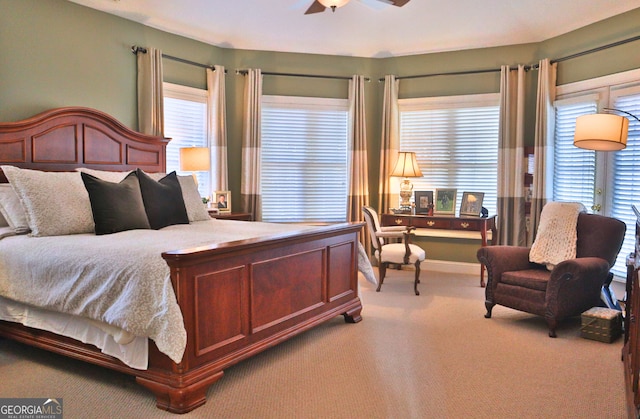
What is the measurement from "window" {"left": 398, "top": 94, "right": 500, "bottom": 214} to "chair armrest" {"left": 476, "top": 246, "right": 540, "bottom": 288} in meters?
1.78

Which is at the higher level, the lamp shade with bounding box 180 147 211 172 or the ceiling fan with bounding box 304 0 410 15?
the ceiling fan with bounding box 304 0 410 15

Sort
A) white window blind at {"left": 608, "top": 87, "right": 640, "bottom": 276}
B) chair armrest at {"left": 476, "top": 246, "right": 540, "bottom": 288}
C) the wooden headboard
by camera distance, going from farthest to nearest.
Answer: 1. white window blind at {"left": 608, "top": 87, "right": 640, "bottom": 276}
2. chair armrest at {"left": 476, "top": 246, "right": 540, "bottom": 288}
3. the wooden headboard

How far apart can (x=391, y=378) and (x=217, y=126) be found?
3.90m

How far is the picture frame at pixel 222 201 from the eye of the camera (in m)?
5.69

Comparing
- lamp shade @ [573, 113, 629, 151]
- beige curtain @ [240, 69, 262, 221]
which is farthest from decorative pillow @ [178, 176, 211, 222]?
lamp shade @ [573, 113, 629, 151]

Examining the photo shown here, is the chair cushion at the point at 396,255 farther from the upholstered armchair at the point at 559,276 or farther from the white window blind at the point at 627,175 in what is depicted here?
the white window blind at the point at 627,175

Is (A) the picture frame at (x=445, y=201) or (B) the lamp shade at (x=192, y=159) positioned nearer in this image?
(B) the lamp shade at (x=192, y=159)

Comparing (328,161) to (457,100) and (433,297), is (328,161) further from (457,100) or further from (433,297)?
(433,297)

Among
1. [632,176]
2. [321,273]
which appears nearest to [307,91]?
[321,273]

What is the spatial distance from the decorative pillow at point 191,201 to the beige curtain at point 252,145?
1.57 m

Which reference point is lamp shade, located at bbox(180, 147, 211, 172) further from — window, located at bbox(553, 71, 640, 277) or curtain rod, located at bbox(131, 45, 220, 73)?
window, located at bbox(553, 71, 640, 277)

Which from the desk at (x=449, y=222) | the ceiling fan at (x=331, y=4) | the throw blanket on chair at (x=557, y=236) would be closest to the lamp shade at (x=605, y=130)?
the throw blanket on chair at (x=557, y=236)

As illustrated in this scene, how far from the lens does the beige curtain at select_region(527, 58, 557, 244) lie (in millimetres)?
5512

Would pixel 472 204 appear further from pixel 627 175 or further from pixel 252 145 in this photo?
pixel 252 145
